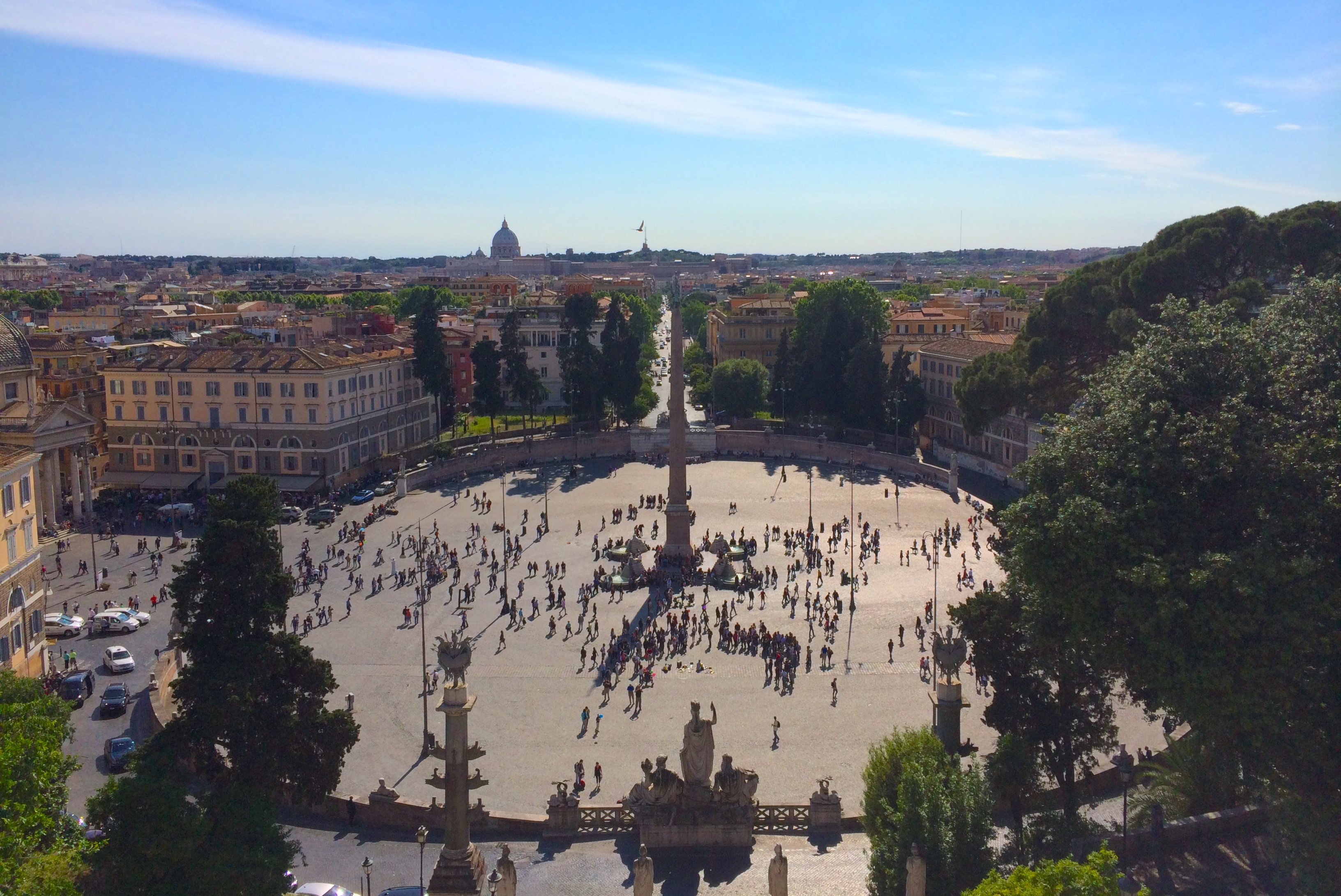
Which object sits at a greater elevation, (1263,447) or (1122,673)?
(1263,447)

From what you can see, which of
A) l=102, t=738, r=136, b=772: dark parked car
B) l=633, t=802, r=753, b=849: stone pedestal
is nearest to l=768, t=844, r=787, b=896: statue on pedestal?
l=633, t=802, r=753, b=849: stone pedestal

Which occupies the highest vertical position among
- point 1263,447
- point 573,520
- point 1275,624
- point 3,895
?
point 1263,447

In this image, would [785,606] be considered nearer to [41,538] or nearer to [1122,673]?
[1122,673]

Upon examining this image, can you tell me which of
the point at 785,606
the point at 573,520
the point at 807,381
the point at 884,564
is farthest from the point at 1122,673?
the point at 807,381

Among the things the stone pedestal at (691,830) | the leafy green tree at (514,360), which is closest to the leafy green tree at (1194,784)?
the stone pedestal at (691,830)

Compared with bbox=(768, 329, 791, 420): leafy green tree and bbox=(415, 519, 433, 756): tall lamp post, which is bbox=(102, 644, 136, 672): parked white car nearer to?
bbox=(415, 519, 433, 756): tall lamp post

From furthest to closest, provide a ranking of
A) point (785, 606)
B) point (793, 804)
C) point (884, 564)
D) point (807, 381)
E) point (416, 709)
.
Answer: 1. point (807, 381)
2. point (884, 564)
3. point (785, 606)
4. point (416, 709)
5. point (793, 804)

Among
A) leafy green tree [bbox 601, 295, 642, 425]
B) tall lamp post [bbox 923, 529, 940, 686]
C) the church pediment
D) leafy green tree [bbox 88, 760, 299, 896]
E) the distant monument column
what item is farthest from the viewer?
leafy green tree [bbox 601, 295, 642, 425]
